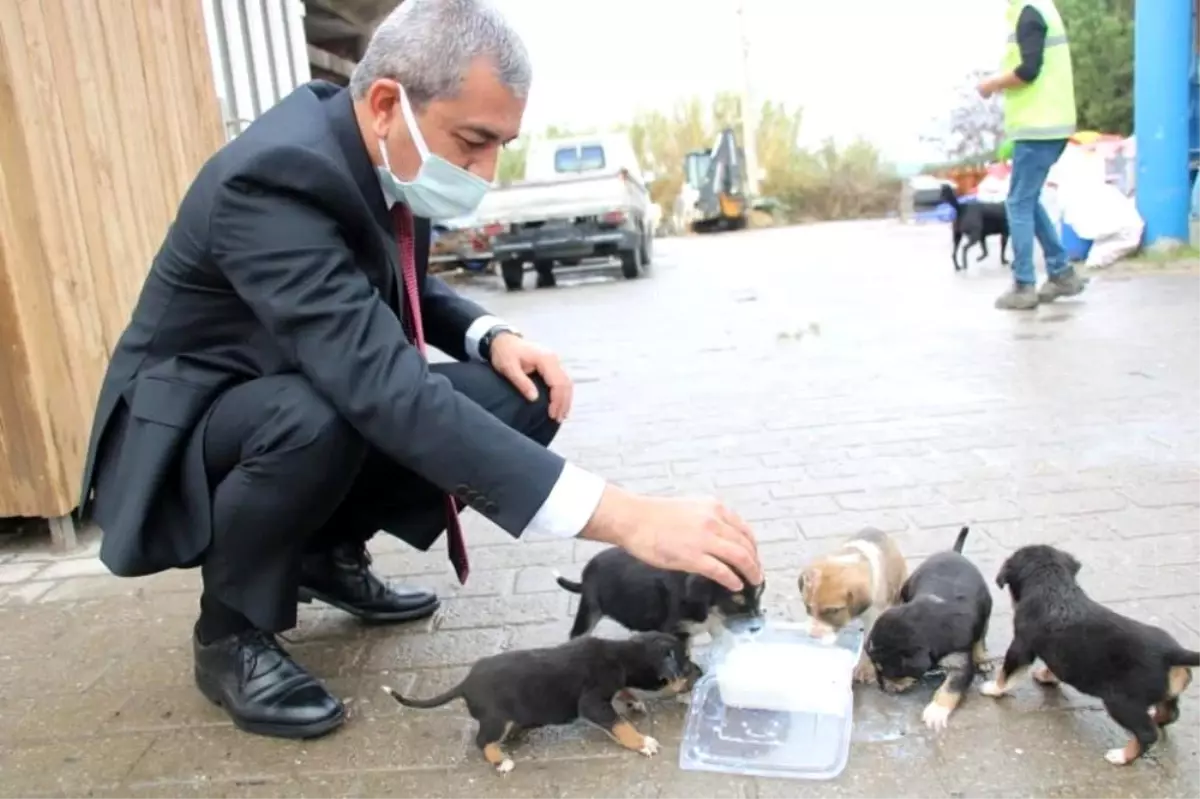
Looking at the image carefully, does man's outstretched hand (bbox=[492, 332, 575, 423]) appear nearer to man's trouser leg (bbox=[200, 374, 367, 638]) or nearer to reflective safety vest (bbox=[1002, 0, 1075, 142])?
man's trouser leg (bbox=[200, 374, 367, 638])

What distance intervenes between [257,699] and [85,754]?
0.39 meters

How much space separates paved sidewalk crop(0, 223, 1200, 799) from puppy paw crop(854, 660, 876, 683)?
0.26ft

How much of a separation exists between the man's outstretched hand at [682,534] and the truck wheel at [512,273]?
12.2 metres

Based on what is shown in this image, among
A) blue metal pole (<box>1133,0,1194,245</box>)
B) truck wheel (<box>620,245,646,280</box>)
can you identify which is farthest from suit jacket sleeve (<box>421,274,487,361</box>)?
truck wheel (<box>620,245,646,280</box>)

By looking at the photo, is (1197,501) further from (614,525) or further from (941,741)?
(614,525)

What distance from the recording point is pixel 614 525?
2.04m

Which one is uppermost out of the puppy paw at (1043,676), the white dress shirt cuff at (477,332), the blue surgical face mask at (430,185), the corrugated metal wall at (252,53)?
the corrugated metal wall at (252,53)

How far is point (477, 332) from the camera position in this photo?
300 cm

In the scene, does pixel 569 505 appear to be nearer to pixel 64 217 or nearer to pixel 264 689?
pixel 264 689

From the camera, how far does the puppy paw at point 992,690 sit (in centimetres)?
235

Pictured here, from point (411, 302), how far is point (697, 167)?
25840 millimetres

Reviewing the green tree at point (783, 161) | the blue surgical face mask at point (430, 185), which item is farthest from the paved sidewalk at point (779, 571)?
the green tree at point (783, 161)

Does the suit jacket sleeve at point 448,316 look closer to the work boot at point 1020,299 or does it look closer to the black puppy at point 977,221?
the work boot at point 1020,299

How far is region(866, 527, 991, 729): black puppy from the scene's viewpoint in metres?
2.31
